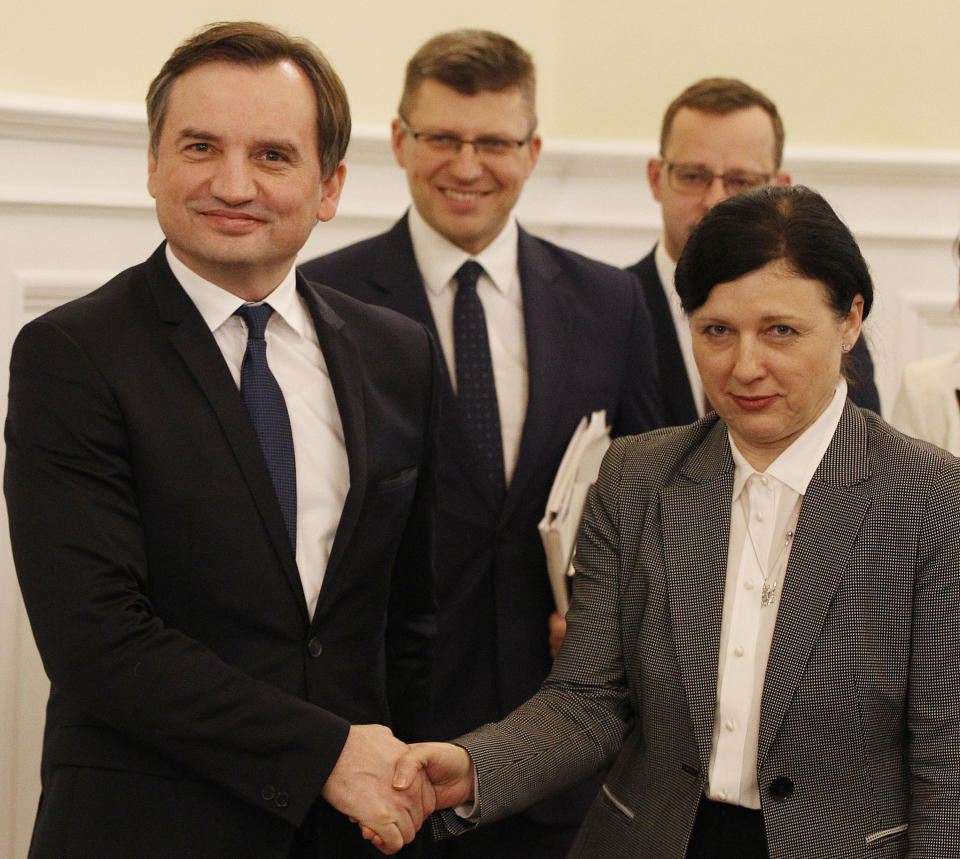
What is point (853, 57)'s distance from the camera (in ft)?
12.3

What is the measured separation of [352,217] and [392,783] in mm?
1860

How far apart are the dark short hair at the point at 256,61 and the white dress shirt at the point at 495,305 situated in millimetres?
647

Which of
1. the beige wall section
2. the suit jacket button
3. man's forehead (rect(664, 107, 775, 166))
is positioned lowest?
the suit jacket button

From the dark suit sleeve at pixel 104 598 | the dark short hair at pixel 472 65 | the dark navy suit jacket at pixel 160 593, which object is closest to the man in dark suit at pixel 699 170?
the dark short hair at pixel 472 65

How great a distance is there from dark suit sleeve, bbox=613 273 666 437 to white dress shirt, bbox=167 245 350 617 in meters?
0.87

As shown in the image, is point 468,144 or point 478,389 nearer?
point 478,389

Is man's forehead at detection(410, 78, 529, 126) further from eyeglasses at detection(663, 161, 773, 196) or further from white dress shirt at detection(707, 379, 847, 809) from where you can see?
white dress shirt at detection(707, 379, 847, 809)

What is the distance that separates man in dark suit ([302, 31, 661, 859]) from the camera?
8.09ft

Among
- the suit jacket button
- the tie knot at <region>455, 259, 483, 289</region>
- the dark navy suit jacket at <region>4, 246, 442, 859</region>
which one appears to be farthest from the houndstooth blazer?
the tie knot at <region>455, 259, 483, 289</region>

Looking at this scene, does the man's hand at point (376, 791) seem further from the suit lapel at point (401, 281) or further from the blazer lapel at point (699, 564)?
the suit lapel at point (401, 281)

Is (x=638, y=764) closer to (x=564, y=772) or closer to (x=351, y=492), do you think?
(x=564, y=772)

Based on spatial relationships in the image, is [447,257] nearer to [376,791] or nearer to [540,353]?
[540,353]

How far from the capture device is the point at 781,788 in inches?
66.4

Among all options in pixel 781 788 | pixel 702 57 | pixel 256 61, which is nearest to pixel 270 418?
pixel 256 61
